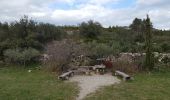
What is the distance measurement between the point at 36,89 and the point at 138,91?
417 cm

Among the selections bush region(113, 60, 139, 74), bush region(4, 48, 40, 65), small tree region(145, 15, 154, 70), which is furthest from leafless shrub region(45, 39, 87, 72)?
small tree region(145, 15, 154, 70)

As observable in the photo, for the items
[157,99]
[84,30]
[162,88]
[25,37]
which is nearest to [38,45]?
[25,37]

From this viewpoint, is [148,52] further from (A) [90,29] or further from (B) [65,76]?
(A) [90,29]

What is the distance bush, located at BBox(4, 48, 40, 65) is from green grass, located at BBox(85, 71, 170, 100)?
939 cm

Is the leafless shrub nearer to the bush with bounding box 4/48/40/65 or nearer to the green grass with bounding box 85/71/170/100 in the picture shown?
the bush with bounding box 4/48/40/65

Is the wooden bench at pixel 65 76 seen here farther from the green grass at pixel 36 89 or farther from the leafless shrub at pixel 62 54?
the leafless shrub at pixel 62 54

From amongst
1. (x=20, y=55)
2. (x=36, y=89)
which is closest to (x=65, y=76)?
(x=36, y=89)

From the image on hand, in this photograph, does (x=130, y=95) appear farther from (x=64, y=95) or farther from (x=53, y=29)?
(x=53, y=29)

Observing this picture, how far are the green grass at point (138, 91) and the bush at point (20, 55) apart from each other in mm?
9394

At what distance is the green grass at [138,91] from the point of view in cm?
1233

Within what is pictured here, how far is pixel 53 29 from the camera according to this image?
30016 mm

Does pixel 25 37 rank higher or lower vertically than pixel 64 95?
higher

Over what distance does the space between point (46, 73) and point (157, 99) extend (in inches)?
387

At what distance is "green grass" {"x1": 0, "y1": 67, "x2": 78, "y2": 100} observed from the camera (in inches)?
492
